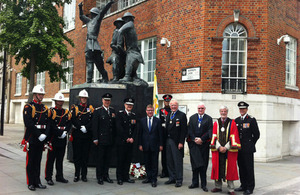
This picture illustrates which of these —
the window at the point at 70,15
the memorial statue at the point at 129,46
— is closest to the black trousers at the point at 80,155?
the memorial statue at the point at 129,46

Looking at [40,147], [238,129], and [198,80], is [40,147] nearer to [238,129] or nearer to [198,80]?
[238,129]

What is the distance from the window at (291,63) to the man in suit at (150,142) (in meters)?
8.03

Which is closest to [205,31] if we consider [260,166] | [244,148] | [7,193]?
[260,166]

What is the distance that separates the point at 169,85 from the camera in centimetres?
1192

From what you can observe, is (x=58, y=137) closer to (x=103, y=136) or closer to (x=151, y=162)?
(x=103, y=136)

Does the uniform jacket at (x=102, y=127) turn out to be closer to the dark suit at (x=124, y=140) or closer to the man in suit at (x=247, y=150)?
the dark suit at (x=124, y=140)

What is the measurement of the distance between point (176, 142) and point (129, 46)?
3337mm

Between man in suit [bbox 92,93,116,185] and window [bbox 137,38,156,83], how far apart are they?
708 cm

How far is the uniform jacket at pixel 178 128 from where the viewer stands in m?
6.43

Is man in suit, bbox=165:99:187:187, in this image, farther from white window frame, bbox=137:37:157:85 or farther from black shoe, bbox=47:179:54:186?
white window frame, bbox=137:37:157:85

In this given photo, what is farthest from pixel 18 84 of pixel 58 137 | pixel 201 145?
pixel 201 145

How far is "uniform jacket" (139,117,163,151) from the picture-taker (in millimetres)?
6441

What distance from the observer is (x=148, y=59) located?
1365 cm

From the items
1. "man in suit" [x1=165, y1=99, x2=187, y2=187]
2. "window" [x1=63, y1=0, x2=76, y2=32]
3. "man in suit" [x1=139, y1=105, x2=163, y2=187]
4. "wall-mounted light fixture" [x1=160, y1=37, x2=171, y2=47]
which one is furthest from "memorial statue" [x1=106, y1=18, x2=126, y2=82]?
"window" [x1=63, y1=0, x2=76, y2=32]
